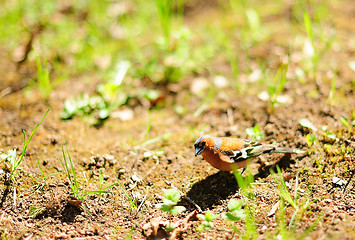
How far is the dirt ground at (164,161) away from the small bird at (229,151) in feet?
0.69

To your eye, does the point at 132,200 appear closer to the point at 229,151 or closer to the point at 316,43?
the point at 229,151

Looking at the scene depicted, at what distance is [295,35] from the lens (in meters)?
5.92

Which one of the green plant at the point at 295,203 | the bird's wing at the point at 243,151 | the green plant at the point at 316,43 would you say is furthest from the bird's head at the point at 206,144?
the green plant at the point at 316,43

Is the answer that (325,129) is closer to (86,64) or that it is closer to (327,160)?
(327,160)

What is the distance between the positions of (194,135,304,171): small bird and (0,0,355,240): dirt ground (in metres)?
0.21

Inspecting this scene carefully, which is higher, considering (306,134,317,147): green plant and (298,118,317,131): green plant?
(298,118,317,131): green plant

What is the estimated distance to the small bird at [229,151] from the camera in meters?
3.53

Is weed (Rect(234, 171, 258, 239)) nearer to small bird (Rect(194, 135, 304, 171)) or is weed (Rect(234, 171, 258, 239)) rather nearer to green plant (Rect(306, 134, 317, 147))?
small bird (Rect(194, 135, 304, 171))

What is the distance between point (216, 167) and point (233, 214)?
2.50ft

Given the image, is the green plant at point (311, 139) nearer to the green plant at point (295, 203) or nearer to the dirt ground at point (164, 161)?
the dirt ground at point (164, 161)

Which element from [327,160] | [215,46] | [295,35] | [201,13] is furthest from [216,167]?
[201,13]

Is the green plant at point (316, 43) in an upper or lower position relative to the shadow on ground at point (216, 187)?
upper

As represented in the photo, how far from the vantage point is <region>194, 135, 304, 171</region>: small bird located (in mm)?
3529

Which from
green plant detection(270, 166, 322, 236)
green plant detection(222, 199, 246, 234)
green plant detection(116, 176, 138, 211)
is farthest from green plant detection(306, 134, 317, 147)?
green plant detection(116, 176, 138, 211)
